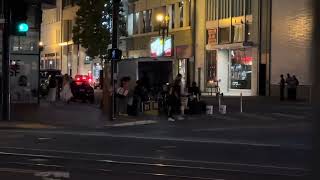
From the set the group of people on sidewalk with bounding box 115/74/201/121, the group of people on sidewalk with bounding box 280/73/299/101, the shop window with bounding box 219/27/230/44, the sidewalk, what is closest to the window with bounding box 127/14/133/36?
the shop window with bounding box 219/27/230/44

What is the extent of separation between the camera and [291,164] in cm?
1213

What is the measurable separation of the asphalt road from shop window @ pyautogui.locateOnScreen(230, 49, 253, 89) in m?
31.6

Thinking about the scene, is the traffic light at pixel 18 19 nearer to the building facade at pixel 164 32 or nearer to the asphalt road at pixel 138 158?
the asphalt road at pixel 138 158

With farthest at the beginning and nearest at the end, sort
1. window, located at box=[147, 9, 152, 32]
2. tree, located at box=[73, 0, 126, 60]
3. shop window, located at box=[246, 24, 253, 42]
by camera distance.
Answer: window, located at box=[147, 9, 152, 32]
tree, located at box=[73, 0, 126, 60]
shop window, located at box=[246, 24, 253, 42]

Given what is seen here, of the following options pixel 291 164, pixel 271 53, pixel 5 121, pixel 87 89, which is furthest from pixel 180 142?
pixel 271 53

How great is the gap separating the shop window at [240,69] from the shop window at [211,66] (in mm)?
2271

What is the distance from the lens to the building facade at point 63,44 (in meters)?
88.1

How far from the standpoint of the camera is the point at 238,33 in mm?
50000

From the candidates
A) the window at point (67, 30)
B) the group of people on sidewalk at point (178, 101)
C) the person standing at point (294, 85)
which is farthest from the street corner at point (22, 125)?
the window at point (67, 30)

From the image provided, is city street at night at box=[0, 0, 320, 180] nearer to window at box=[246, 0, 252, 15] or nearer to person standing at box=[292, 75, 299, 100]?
person standing at box=[292, 75, 299, 100]

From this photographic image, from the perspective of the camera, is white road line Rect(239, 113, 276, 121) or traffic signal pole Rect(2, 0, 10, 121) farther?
white road line Rect(239, 113, 276, 121)

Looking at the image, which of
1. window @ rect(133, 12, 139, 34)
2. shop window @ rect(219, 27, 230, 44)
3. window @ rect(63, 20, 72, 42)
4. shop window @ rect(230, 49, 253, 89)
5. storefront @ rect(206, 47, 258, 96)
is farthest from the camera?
window @ rect(63, 20, 72, 42)

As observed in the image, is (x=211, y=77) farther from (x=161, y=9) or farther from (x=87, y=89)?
(x=87, y=89)

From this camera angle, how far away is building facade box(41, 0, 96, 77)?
88062 millimetres
